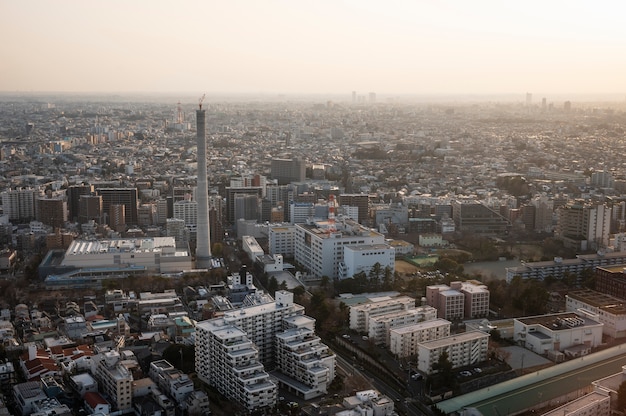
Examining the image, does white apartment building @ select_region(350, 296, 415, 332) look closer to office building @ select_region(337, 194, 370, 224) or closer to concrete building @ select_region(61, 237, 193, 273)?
concrete building @ select_region(61, 237, 193, 273)

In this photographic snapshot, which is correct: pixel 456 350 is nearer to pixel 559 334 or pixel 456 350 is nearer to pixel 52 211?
pixel 559 334

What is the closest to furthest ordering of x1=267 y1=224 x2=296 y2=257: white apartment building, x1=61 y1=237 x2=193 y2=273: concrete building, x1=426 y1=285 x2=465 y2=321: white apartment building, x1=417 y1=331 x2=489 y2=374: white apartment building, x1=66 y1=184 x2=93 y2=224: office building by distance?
1. x1=417 y1=331 x2=489 y2=374: white apartment building
2. x1=426 y1=285 x2=465 y2=321: white apartment building
3. x1=61 y1=237 x2=193 y2=273: concrete building
4. x1=267 y1=224 x2=296 y2=257: white apartment building
5. x1=66 y1=184 x2=93 y2=224: office building

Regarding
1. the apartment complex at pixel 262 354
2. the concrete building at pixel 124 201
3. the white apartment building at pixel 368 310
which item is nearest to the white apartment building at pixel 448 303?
the white apartment building at pixel 368 310

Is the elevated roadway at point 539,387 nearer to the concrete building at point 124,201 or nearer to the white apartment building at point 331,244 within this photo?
the white apartment building at point 331,244

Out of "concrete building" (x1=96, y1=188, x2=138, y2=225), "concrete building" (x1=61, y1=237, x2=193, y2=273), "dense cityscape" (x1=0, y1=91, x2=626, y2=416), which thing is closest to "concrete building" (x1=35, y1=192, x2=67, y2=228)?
"dense cityscape" (x1=0, y1=91, x2=626, y2=416)

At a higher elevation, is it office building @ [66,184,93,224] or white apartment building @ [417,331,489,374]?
office building @ [66,184,93,224]

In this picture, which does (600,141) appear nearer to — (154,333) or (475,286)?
(475,286)
